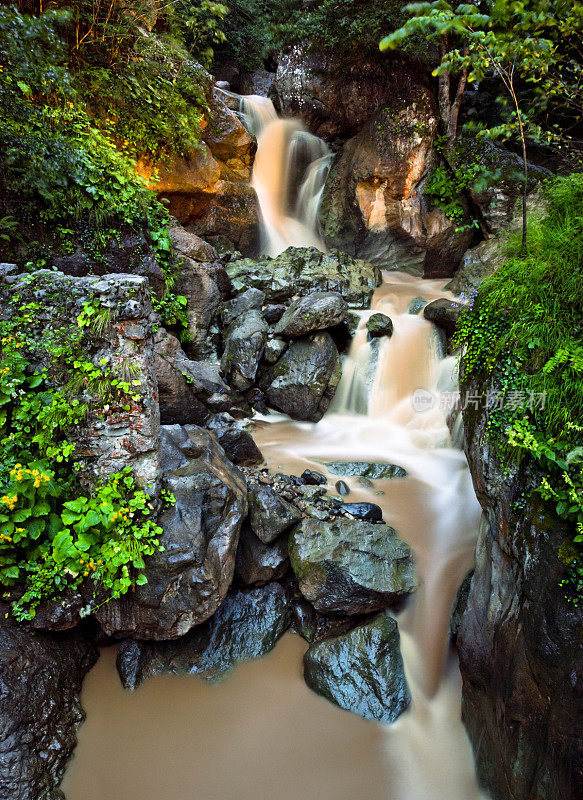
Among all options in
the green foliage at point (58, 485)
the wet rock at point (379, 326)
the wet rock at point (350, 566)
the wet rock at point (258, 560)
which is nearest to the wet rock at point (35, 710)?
the green foliage at point (58, 485)

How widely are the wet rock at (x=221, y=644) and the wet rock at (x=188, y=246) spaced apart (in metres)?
6.09

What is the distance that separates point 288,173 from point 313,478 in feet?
33.8

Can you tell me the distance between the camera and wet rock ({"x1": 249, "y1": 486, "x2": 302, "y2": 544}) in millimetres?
4051

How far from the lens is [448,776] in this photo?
298 cm

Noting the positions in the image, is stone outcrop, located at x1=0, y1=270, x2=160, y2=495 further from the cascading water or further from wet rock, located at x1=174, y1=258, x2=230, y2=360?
wet rock, located at x1=174, y1=258, x2=230, y2=360

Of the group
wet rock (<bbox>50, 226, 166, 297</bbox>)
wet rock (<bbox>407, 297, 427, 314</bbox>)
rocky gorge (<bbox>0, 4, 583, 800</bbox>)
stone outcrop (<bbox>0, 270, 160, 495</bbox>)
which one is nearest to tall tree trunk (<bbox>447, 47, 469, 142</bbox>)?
wet rock (<bbox>407, 297, 427, 314</bbox>)

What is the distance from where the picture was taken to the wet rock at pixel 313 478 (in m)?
5.16

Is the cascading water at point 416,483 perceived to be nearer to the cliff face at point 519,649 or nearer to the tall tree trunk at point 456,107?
the cliff face at point 519,649

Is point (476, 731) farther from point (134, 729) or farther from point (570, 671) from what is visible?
point (134, 729)

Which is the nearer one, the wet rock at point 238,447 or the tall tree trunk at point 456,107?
the wet rock at point 238,447

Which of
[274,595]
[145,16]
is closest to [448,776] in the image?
[274,595]

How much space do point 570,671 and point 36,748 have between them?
3481mm

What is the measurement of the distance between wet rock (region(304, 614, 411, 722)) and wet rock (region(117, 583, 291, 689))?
460 millimetres

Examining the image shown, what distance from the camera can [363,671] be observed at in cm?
345
